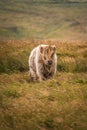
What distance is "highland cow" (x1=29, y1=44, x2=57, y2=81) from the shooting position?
11922mm

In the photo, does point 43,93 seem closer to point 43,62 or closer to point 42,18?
point 43,62

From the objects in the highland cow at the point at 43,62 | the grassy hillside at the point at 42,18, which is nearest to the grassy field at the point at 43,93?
the highland cow at the point at 43,62

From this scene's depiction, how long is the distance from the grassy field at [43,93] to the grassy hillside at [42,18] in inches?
200

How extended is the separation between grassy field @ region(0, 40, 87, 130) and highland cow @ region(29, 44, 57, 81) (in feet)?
Answer: 0.87

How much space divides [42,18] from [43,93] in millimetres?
10912

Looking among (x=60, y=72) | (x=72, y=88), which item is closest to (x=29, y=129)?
(x=72, y=88)

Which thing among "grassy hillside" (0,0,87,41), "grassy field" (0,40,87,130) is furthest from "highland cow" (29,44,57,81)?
"grassy hillside" (0,0,87,41)

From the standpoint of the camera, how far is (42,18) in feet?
69.3

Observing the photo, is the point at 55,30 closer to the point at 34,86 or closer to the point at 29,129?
the point at 34,86

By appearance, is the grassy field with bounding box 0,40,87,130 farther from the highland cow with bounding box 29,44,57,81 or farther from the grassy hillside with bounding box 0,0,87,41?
the grassy hillside with bounding box 0,0,87,41

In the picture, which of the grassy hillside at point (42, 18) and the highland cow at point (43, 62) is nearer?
the highland cow at point (43, 62)

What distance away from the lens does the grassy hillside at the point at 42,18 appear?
20609mm

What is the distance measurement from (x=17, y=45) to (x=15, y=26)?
7.05m

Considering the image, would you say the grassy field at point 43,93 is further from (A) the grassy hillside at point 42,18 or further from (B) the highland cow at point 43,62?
(A) the grassy hillside at point 42,18
